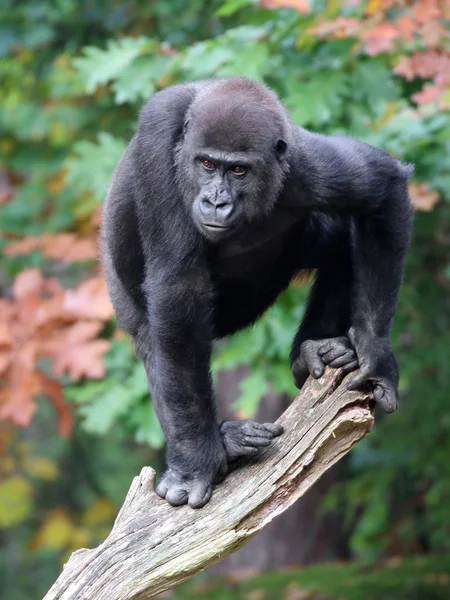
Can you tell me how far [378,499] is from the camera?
8188 millimetres

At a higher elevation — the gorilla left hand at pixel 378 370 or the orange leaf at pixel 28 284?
the orange leaf at pixel 28 284

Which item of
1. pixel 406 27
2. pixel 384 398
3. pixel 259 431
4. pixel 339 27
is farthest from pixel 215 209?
pixel 406 27

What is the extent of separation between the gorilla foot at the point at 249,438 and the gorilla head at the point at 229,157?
852mm

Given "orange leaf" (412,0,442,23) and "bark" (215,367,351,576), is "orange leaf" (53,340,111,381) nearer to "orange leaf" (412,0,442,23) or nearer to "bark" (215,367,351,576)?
"orange leaf" (412,0,442,23)

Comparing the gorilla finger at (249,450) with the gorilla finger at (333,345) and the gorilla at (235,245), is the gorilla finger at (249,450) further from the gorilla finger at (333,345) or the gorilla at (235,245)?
the gorilla finger at (333,345)

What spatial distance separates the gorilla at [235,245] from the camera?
13.5 ft

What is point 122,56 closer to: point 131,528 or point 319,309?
point 319,309

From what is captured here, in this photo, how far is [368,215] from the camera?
4594 mm

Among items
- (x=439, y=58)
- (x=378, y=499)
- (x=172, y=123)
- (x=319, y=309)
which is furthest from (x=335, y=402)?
(x=378, y=499)

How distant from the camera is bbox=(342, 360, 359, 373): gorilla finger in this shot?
429 cm

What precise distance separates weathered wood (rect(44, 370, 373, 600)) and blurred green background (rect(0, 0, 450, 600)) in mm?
1766

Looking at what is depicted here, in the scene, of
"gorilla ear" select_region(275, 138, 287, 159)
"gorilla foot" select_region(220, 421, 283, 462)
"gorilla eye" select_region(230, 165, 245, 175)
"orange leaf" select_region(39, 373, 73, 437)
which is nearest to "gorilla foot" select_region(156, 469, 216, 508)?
"gorilla foot" select_region(220, 421, 283, 462)

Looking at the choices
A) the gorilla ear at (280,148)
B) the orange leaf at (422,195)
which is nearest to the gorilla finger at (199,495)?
the gorilla ear at (280,148)

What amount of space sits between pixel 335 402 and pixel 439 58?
234 centimetres
